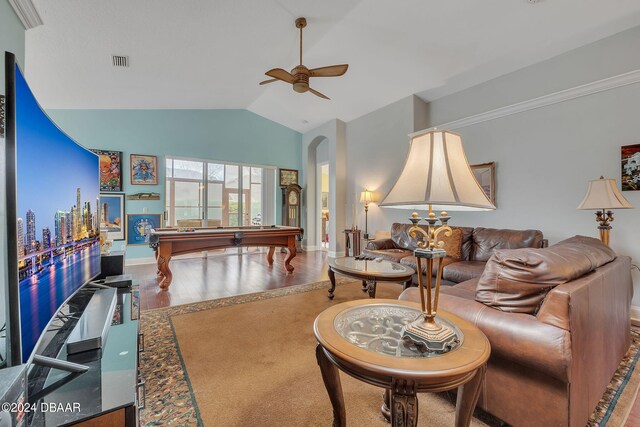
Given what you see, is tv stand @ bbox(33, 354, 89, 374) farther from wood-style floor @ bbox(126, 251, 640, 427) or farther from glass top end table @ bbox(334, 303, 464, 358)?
wood-style floor @ bbox(126, 251, 640, 427)

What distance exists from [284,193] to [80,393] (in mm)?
6300

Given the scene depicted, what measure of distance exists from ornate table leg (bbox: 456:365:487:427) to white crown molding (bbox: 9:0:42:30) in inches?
147

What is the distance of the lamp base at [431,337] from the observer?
3.12 ft

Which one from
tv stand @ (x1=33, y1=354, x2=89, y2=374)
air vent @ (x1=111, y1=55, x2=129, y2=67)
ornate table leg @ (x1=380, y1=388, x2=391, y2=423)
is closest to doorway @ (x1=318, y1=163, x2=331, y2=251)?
air vent @ (x1=111, y1=55, x2=129, y2=67)

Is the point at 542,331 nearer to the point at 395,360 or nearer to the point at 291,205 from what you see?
the point at 395,360

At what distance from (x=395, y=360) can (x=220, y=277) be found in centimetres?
386

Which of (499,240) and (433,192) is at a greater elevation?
(433,192)

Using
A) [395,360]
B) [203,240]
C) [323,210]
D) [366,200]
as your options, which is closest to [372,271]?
[395,360]

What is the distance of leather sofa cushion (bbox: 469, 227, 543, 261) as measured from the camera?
313cm

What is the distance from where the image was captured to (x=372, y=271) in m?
2.60

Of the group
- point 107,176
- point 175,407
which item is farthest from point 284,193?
point 175,407

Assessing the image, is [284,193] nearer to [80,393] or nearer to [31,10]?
[31,10]

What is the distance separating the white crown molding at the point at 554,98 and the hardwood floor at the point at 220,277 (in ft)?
11.0

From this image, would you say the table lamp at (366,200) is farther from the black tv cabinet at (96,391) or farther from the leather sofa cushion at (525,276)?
the black tv cabinet at (96,391)
